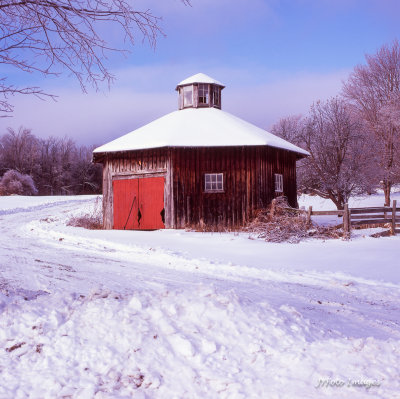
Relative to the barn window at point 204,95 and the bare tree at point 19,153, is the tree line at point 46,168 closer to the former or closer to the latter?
the bare tree at point 19,153

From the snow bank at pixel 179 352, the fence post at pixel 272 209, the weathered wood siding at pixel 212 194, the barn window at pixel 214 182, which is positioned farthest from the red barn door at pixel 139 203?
the snow bank at pixel 179 352

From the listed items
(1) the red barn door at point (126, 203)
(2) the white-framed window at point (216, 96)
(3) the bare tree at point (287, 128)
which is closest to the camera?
(1) the red barn door at point (126, 203)

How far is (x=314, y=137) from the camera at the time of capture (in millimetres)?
28188

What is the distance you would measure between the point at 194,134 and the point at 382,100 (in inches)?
813

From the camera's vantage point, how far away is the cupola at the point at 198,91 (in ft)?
69.6

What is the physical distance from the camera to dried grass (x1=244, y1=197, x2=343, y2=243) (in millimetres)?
13656

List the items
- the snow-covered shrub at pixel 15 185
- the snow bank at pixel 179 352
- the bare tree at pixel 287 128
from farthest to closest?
the snow-covered shrub at pixel 15 185 → the bare tree at pixel 287 128 → the snow bank at pixel 179 352

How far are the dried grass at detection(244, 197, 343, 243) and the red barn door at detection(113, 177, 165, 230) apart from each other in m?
4.13

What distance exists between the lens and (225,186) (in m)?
17.2

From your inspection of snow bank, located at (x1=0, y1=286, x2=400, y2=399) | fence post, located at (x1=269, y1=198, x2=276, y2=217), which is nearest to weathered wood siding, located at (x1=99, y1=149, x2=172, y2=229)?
fence post, located at (x1=269, y1=198, x2=276, y2=217)

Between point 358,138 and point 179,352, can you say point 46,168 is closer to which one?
point 358,138

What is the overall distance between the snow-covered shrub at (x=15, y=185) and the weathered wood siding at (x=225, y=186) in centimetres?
4216

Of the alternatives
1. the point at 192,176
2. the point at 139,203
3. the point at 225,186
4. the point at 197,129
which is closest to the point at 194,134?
the point at 197,129

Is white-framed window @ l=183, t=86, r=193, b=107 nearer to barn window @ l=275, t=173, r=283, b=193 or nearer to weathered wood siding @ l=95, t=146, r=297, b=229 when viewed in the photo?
weathered wood siding @ l=95, t=146, r=297, b=229
